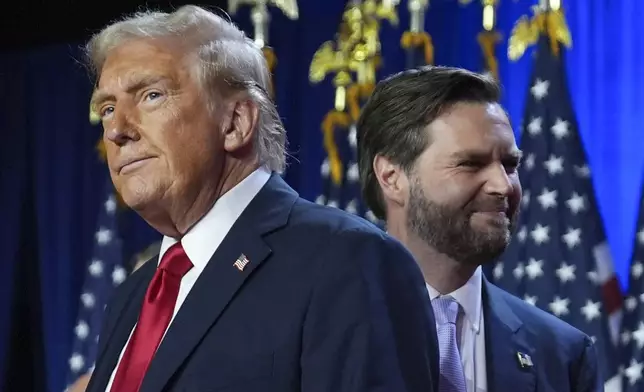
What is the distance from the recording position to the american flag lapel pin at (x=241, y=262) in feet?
5.05

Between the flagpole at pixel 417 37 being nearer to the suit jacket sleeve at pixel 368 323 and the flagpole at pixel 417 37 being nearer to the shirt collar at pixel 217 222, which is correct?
the shirt collar at pixel 217 222

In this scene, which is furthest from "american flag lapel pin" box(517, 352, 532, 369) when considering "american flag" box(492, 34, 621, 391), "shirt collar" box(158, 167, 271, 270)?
"american flag" box(492, 34, 621, 391)

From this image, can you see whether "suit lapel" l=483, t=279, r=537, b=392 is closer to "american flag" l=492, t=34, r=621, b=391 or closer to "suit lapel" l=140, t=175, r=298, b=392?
"suit lapel" l=140, t=175, r=298, b=392

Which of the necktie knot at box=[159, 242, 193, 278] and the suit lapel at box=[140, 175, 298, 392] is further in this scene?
the necktie knot at box=[159, 242, 193, 278]

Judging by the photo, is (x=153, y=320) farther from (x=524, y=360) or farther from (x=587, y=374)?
(x=587, y=374)

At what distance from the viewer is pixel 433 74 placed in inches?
85.7

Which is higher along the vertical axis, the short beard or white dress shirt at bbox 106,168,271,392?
white dress shirt at bbox 106,168,271,392

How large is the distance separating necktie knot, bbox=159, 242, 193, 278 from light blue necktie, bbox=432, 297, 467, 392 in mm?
484

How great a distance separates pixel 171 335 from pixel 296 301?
199 mm

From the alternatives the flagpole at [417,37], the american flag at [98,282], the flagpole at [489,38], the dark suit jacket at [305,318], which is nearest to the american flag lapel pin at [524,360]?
the dark suit jacket at [305,318]

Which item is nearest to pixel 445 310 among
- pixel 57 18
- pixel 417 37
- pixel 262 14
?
pixel 417 37

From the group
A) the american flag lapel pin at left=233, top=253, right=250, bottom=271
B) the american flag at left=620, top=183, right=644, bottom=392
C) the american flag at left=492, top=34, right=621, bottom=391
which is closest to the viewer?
the american flag lapel pin at left=233, top=253, right=250, bottom=271

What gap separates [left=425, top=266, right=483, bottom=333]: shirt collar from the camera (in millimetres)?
2033

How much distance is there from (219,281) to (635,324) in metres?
2.69
